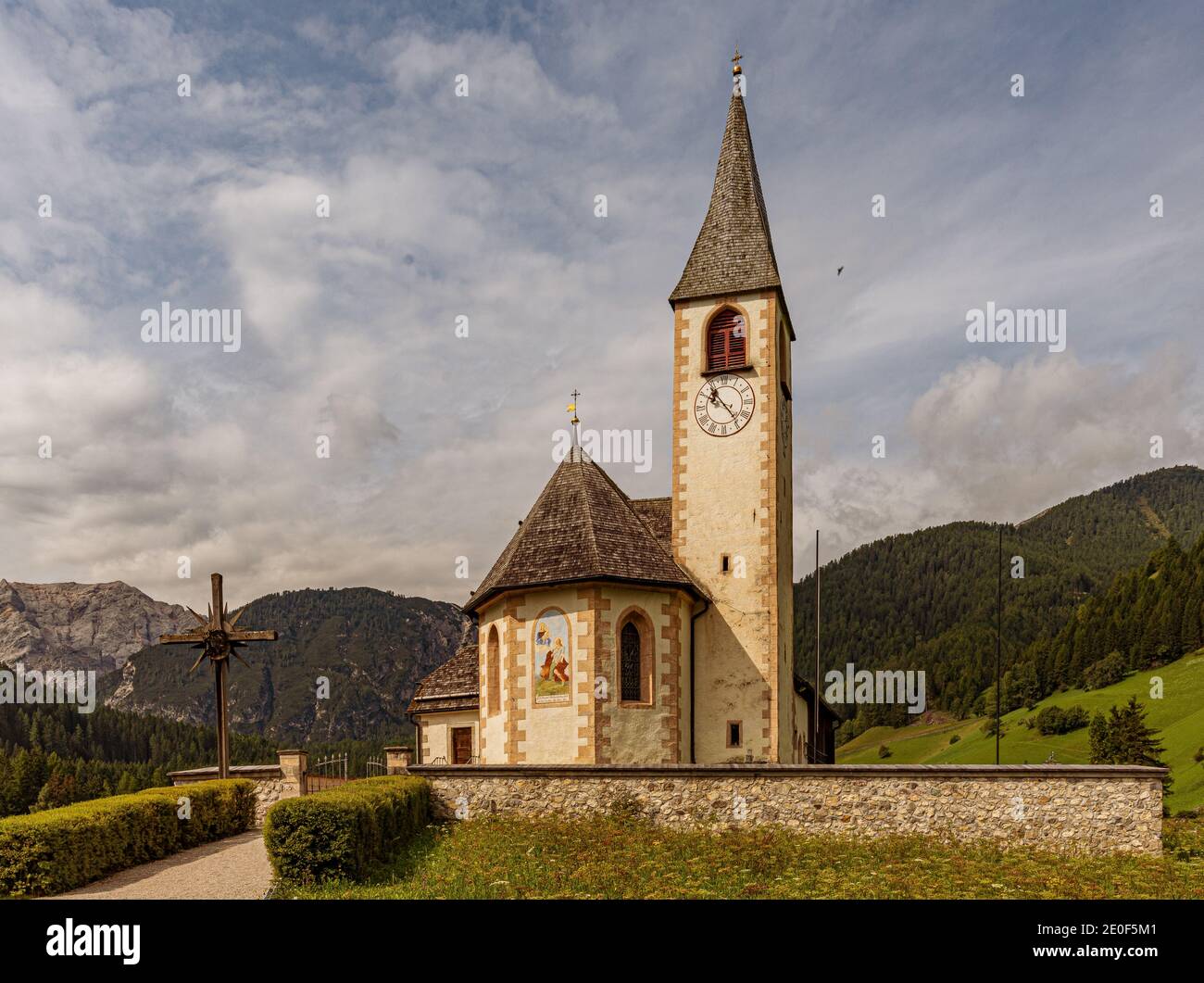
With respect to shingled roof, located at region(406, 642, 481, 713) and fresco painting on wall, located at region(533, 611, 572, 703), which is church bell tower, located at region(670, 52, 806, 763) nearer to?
fresco painting on wall, located at region(533, 611, 572, 703)

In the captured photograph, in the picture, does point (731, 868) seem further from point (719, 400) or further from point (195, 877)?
point (719, 400)

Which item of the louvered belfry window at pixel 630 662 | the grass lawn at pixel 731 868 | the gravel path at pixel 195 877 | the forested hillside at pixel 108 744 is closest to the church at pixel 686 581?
the louvered belfry window at pixel 630 662

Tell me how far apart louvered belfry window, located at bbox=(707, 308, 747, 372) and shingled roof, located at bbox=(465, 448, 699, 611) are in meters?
5.33

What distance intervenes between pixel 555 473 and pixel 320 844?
16209 millimetres

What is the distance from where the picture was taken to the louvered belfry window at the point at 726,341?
32250mm

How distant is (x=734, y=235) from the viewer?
111ft

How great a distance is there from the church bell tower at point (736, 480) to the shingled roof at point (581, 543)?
1665 mm

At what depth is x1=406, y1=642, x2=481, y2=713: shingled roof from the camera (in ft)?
119

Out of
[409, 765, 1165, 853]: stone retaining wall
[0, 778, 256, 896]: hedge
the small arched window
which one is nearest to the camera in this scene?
[0, 778, 256, 896]: hedge

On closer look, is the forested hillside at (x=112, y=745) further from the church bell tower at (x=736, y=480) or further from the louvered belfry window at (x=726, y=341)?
the louvered belfry window at (x=726, y=341)

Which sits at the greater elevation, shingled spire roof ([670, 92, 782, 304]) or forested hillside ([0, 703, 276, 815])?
shingled spire roof ([670, 92, 782, 304])

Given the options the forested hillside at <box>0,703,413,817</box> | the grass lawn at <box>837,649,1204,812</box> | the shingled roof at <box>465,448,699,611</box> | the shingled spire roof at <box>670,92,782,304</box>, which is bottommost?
the forested hillside at <box>0,703,413,817</box>

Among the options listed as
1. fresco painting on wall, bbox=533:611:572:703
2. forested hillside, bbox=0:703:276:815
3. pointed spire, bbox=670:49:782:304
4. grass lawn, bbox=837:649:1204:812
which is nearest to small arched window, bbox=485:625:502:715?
fresco painting on wall, bbox=533:611:572:703

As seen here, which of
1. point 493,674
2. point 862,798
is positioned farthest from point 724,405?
point 862,798
